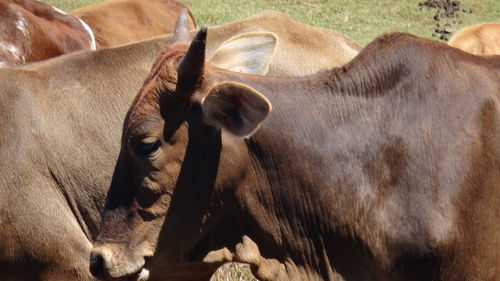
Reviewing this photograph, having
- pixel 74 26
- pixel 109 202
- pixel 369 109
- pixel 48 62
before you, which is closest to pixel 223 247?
pixel 109 202

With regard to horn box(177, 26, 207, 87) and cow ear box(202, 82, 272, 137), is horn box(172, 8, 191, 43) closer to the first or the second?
horn box(177, 26, 207, 87)

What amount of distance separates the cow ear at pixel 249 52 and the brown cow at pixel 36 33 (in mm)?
2815

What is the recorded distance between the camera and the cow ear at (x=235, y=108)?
409cm

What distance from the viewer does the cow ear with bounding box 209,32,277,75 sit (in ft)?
16.3

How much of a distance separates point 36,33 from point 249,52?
3171mm

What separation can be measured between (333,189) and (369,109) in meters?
0.40

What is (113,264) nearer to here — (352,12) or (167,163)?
(167,163)

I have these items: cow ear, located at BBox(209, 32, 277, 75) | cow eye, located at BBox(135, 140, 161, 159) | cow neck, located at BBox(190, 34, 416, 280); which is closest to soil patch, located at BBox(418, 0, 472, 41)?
cow ear, located at BBox(209, 32, 277, 75)

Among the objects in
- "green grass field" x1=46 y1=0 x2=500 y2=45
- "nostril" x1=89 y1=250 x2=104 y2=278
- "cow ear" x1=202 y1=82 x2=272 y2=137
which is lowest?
"green grass field" x1=46 y1=0 x2=500 y2=45

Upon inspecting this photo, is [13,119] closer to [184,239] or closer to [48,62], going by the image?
[48,62]

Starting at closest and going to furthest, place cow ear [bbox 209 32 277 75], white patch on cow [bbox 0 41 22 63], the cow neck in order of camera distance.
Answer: the cow neck < cow ear [bbox 209 32 277 75] < white patch on cow [bbox 0 41 22 63]

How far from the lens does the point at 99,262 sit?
439 cm

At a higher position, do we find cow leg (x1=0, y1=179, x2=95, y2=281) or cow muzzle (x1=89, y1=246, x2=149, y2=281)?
cow muzzle (x1=89, y1=246, x2=149, y2=281)

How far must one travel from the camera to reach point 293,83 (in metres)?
4.57
